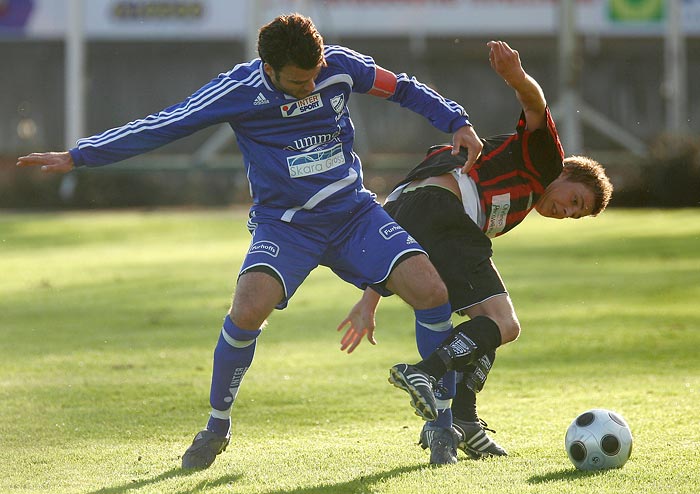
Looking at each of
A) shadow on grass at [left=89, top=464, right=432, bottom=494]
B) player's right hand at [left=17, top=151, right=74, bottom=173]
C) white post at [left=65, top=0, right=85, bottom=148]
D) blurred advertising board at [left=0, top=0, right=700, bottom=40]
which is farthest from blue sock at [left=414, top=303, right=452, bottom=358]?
blurred advertising board at [left=0, top=0, right=700, bottom=40]

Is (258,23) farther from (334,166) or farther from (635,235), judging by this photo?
(334,166)

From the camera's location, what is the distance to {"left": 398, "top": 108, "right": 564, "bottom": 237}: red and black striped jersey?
5727 mm

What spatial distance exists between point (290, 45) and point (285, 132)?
0.46 meters

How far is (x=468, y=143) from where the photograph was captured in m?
5.51

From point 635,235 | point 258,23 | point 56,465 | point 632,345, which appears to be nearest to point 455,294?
point 56,465

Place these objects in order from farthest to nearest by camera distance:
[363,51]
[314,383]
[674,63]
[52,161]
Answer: [363,51], [674,63], [314,383], [52,161]

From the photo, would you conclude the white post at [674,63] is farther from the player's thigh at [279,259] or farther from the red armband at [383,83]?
the player's thigh at [279,259]

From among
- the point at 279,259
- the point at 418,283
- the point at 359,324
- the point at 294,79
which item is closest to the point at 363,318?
the point at 359,324

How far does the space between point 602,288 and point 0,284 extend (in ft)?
21.1

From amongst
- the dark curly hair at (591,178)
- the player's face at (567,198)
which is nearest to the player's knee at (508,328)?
the player's face at (567,198)

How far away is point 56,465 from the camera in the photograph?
209 inches

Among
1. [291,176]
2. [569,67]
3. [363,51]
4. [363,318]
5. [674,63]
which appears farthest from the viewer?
[363,51]

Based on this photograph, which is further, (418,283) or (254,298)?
(418,283)

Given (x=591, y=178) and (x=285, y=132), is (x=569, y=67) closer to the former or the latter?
(x=591, y=178)
